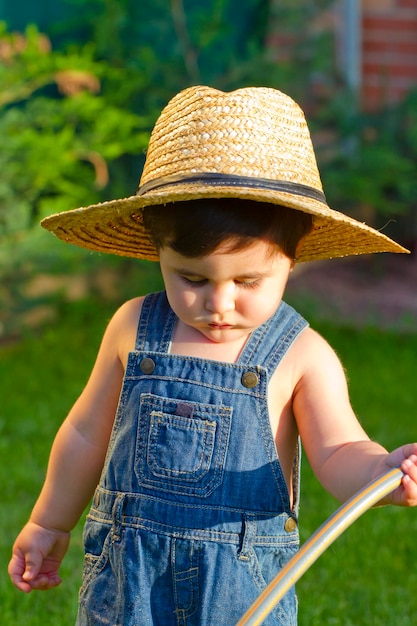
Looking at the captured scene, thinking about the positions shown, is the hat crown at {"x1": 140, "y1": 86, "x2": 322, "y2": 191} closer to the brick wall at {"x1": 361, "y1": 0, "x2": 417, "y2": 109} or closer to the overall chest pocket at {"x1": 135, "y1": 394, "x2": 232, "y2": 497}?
the overall chest pocket at {"x1": 135, "y1": 394, "x2": 232, "y2": 497}

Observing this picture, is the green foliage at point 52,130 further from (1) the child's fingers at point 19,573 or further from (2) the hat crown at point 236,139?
(2) the hat crown at point 236,139

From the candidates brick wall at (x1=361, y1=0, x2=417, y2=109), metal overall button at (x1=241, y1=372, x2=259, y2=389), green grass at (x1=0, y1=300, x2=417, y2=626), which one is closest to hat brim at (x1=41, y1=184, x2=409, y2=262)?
metal overall button at (x1=241, y1=372, x2=259, y2=389)

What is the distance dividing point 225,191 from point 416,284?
4671 mm

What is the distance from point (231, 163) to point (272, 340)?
391 millimetres

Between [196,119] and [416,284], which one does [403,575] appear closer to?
[196,119]

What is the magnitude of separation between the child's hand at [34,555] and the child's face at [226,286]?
65 centimetres

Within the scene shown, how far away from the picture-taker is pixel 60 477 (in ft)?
7.78

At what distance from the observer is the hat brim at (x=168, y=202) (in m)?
1.95

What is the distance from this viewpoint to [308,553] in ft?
5.11

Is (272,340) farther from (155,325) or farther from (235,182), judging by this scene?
(235,182)

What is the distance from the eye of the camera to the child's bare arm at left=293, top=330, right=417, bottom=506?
205cm

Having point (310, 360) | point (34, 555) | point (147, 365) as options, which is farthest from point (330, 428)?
point (34, 555)

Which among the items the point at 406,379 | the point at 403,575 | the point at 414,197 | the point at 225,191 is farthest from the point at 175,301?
the point at 414,197

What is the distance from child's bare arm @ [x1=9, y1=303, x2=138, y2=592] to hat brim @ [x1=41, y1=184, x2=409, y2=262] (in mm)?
173
